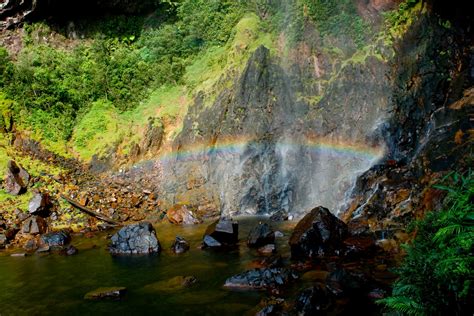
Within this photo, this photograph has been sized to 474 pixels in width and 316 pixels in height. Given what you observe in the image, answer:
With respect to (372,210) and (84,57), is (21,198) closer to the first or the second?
(84,57)

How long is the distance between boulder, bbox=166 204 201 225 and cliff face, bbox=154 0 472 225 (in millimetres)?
852

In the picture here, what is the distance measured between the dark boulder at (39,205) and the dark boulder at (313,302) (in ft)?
50.0

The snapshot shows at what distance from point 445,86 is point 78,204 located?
1780 centimetres

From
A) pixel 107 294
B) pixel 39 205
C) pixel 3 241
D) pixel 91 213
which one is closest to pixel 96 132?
pixel 91 213

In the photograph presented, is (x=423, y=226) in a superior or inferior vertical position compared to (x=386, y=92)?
inferior

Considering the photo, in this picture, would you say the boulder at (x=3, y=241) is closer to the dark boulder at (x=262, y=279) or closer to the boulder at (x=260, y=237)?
the boulder at (x=260, y=237)

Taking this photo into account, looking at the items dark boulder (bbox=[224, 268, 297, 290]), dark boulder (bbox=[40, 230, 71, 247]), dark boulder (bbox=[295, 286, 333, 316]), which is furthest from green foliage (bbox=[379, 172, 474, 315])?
dark boulder (bbox=[40, 230, 71, 247])

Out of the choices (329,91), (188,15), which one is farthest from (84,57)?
(329,91)

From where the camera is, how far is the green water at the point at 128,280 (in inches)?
392

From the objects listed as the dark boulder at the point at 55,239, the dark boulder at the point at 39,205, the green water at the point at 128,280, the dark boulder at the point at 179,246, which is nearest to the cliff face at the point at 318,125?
the green water at the point at 128,280

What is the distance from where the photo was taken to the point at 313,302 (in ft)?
28.7

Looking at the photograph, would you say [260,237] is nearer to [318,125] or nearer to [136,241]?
[136,241]

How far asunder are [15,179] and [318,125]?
15467 millimetres

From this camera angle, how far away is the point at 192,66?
26.7 meters
